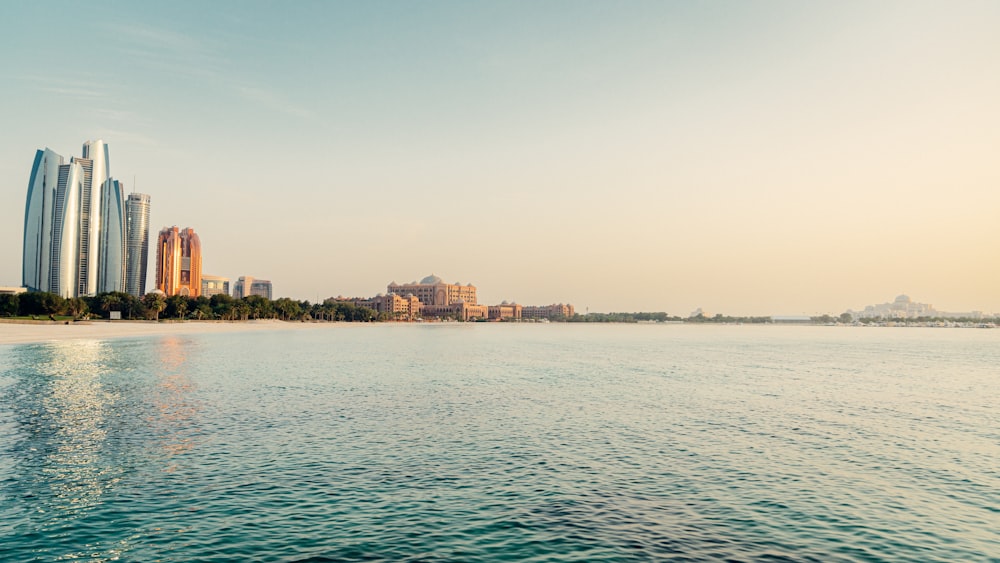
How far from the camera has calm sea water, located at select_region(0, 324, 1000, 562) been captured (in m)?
16.2

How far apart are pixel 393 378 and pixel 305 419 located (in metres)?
24.3

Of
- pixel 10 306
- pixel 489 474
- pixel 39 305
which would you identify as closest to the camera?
pixel 489 474

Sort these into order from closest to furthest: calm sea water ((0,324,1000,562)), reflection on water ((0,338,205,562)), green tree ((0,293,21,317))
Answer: calm sea water ((0,324,1000,562)) → reflection on water ((0,338,205,562)) → green tree ((0,293,21,317))

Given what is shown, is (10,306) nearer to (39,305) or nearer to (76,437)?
(39,305)

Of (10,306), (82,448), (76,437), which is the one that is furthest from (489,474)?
(10,306)

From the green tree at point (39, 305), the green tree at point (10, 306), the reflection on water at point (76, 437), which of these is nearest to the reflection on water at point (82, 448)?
the reflection on water at point (76, 437)

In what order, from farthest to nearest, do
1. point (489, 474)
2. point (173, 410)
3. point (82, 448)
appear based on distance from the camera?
1. point (173, 410)
2. point (82, 448)
3. point (489, 474)

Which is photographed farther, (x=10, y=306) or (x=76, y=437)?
(x=10, y=306)

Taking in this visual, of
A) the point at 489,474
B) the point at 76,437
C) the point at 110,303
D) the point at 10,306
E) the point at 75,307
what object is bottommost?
the point at 489,474

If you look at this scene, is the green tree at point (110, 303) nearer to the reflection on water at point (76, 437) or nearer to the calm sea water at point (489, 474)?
the reflection on water at point (76, 437)

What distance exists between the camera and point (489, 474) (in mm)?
23172

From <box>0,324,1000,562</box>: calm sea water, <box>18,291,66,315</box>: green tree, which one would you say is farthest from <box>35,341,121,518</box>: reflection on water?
<box>18,291,66,315</box>: green tree

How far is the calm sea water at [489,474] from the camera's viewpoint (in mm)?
16250

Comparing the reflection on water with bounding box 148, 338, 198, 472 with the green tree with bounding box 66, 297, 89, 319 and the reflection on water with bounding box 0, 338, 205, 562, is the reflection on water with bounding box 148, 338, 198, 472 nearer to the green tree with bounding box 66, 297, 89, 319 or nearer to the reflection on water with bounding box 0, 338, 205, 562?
the reflection on water with bounding box 0, 338, 205, 562
